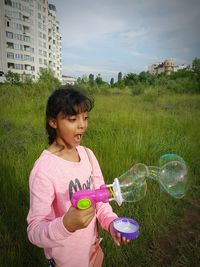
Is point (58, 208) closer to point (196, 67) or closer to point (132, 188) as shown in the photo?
point (132, 188)

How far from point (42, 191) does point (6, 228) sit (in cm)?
134

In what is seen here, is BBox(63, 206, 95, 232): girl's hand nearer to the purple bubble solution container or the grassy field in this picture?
the purple bubble solution container

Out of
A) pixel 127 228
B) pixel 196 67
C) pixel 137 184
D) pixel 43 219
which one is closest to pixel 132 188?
→ pixel 137 184

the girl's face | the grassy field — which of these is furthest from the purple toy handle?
the grassy field

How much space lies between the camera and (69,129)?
3.82 ft

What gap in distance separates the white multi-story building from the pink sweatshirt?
128 ft

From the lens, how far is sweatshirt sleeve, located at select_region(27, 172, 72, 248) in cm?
83

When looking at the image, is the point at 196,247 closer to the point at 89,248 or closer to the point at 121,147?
the point at 89,248

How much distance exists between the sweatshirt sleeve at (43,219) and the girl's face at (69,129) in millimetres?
252

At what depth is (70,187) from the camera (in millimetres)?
1065

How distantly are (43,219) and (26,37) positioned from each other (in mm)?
54359

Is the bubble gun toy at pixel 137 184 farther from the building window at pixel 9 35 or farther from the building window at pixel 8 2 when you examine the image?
the building window at pixel 8 2

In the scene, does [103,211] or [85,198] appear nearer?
[85,198]

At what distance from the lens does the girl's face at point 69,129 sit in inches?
46.0
